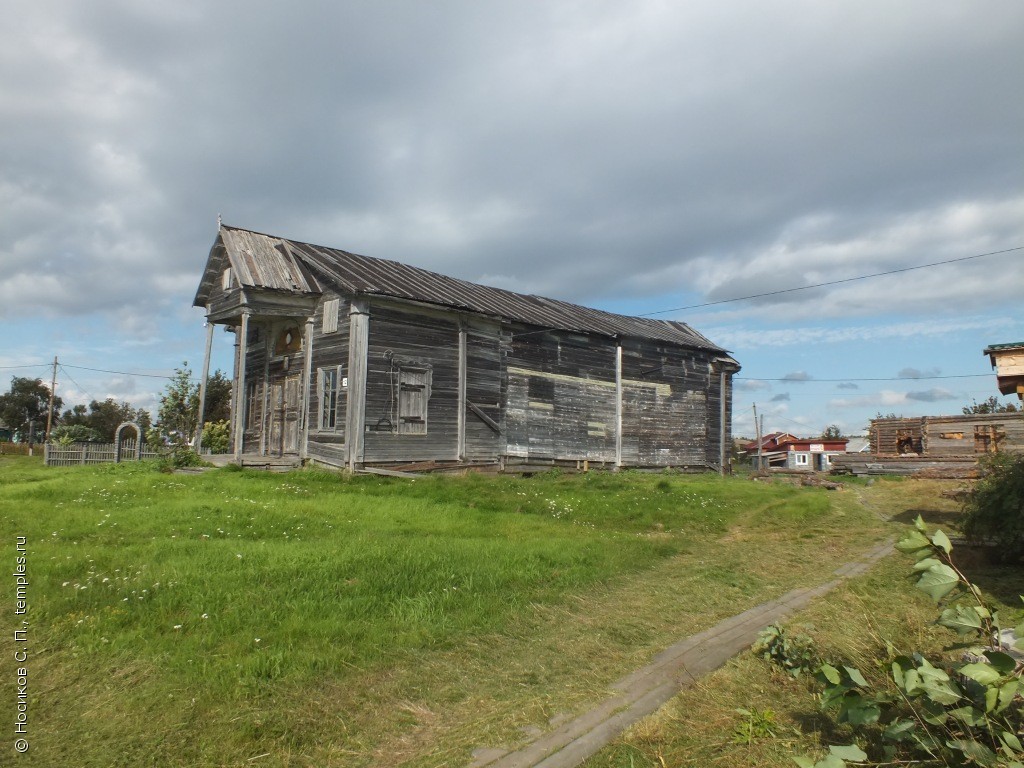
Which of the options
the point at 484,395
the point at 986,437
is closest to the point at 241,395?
the point at 484,395

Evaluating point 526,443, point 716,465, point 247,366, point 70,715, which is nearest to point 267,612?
point 70,715

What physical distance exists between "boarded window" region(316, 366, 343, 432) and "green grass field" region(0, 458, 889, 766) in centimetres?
540

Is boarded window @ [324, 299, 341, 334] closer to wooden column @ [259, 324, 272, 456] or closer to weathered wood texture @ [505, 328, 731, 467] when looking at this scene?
wooden column @ [259, 324, 272, 456]

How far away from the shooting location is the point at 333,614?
642cm

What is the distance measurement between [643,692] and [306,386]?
1616cm

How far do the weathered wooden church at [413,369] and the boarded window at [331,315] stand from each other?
0.05m

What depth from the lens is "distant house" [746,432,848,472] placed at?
43.0 metres

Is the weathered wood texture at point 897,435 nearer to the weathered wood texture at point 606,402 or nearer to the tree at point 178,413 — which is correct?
the weathered wood texture at point 606,402

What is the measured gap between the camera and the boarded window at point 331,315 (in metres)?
18.8

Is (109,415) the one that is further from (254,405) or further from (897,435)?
(897,435)

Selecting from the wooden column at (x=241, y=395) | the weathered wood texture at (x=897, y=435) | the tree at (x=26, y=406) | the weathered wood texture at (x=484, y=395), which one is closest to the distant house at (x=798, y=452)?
the weathered wood texture at (x=897, y=435)

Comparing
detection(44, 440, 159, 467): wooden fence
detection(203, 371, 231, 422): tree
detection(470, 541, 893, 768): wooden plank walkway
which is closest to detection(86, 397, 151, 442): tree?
detection(203, 371, 231, 422): tree

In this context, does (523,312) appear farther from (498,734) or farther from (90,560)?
(498,734)

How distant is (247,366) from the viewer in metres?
22.6
